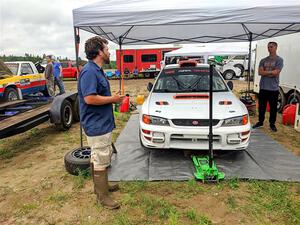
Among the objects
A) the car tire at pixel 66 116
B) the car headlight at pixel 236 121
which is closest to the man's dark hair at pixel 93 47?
the car headlight at pixel 236 121

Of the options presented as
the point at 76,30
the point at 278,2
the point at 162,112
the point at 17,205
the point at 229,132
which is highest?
the point at 278,2

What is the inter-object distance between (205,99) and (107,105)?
2.24m

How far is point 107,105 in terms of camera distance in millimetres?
3027

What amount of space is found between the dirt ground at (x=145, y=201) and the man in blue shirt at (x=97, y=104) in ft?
1.15

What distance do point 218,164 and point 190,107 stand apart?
102 cm

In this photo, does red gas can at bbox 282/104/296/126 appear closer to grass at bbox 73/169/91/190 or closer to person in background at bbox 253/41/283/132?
person in background at bbox 253/41/283/132

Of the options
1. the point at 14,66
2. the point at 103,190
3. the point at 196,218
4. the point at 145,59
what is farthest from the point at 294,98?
the point at 145,59

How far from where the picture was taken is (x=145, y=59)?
25.7m

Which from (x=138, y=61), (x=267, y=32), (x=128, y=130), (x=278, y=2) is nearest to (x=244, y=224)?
(x=278, y=2)

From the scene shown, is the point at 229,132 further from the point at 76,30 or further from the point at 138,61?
the point at 138,61

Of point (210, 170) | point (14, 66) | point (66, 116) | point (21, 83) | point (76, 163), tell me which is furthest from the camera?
point (14, 66)

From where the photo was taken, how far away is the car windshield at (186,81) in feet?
17.5

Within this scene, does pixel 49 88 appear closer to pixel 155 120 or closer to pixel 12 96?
pixel 12 96

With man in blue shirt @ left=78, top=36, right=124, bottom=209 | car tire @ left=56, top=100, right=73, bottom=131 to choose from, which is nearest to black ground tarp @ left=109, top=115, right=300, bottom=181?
man in blue shirt @ left=78, top=36, right=124, bottom=209
